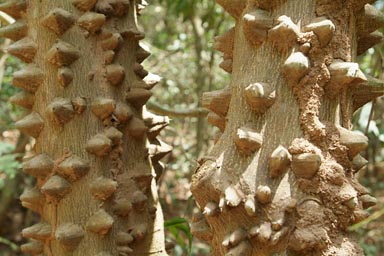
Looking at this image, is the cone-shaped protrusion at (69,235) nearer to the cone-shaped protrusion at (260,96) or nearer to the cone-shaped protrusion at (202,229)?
the cone-shaped protrusion at (202,229)

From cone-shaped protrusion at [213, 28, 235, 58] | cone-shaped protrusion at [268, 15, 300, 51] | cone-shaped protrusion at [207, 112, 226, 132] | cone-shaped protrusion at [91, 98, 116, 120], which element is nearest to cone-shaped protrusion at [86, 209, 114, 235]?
cone-shaped protrusion at [91, 98, 116, 120]

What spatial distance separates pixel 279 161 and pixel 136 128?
0.48 meters

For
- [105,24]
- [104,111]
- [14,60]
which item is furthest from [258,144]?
[14,60]

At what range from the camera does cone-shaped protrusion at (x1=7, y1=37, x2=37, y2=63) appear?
4.62 feet

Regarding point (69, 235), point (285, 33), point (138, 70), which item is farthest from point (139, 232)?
point (285, 33)

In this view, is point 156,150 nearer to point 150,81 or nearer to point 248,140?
point 150,81

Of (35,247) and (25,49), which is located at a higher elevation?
(25,49)

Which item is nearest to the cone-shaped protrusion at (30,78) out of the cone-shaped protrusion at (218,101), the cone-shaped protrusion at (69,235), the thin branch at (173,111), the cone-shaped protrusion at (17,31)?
the cone-shaped protrusion at (17,31)

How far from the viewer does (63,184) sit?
1.33 metres

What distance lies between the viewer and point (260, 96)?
1.05m

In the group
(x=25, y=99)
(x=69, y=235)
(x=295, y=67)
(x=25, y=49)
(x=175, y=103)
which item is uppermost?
(x=295, y=67)

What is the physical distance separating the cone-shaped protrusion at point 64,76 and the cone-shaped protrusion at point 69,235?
301 millimetres

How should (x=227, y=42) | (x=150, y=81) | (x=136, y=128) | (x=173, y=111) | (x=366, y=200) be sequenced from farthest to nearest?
(x=173, y=111), (x=150, y=81), (x=136, y=128), (x=227, y=42), (x=366, y=200)

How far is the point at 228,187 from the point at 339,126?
22 centimetres
